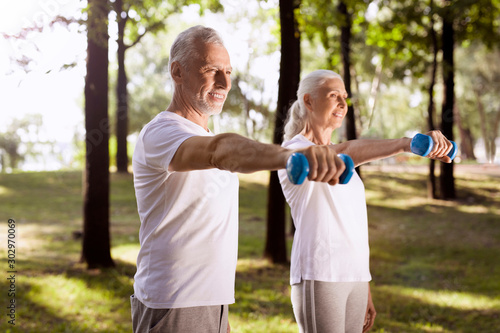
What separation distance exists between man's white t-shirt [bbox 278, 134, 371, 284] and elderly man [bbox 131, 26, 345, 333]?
53cm

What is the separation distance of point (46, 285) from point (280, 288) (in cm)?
313

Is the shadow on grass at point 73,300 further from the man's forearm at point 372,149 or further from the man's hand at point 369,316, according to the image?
the man's forearm at point 372,149

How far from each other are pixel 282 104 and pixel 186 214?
583cm

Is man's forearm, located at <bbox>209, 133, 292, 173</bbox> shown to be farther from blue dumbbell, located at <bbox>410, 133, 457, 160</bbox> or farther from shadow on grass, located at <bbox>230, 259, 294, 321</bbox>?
shadow on grass, located at <bbox>230, 259, 294, 321</bbox>

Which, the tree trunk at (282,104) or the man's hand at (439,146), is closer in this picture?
the man's hand at (439,146)

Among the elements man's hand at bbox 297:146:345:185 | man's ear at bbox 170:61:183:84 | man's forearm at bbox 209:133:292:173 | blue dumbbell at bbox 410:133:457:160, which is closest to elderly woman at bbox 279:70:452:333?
Answer: blue dumbbell at bbox 410:133:457:160

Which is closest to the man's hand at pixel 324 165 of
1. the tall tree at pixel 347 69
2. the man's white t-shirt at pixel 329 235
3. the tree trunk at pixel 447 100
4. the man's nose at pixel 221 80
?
the man's nose at pixel 221 80

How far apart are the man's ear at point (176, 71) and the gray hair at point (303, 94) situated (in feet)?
2.86

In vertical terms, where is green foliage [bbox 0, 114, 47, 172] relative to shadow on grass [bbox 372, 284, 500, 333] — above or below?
above

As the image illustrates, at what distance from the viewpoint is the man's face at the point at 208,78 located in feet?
6.36

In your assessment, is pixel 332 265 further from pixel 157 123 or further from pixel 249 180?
pixel 249 180

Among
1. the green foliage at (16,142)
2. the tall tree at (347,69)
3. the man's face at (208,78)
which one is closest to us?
the man's face at (208,78)

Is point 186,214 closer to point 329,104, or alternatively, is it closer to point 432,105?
point 329,104

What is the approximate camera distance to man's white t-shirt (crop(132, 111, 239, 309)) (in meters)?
1.79
